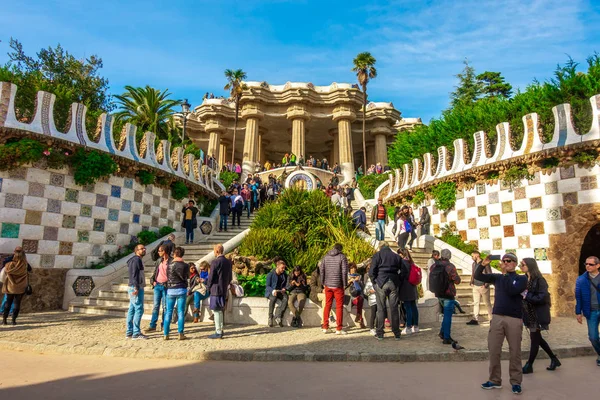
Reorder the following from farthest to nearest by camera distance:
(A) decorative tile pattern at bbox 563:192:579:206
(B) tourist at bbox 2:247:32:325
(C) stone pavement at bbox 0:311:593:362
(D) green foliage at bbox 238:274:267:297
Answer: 1. (A) decorative tile pattern at bbox 563:192:579:206
2. (D) green foliage at bbox 238:274:267:297
3. (B) tourist at bbox 2:247:32:325
4. (C) stone pavement at bbox 0:311:593:362

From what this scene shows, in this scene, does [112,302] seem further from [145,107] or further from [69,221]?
[145,107]

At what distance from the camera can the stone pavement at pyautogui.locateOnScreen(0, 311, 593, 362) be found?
20.3ft

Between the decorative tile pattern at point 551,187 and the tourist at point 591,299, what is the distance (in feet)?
20.1

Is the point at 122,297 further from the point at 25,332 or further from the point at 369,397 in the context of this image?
the point at 369,397

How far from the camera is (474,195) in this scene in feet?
46.0


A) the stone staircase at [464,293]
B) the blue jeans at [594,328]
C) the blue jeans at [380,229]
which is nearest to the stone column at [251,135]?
the blue jeans at [380,229]

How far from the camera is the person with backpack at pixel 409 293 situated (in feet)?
25.6

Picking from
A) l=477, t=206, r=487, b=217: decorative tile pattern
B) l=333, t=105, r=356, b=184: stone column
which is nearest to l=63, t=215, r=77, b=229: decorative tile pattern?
l=477, t=206, r=487, b=217: decorative tile pattern

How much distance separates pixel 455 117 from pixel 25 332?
1945cm

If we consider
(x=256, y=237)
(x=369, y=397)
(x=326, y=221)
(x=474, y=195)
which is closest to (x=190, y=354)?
(x=369, y=397)

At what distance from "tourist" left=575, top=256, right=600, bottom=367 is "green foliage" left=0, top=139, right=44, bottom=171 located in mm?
12003

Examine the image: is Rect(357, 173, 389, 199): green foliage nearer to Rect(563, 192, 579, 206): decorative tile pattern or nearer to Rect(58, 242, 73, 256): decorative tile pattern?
Rect(563, 192, 579, 206): decorative tile pattern

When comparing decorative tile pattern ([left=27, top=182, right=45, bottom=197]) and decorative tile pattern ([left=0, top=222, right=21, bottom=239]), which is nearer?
decorative tile pattern ([left=0, top=222, right=21, bottom=239])

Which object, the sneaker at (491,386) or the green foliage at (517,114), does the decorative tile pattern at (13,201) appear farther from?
the green foliage at (517,114)
